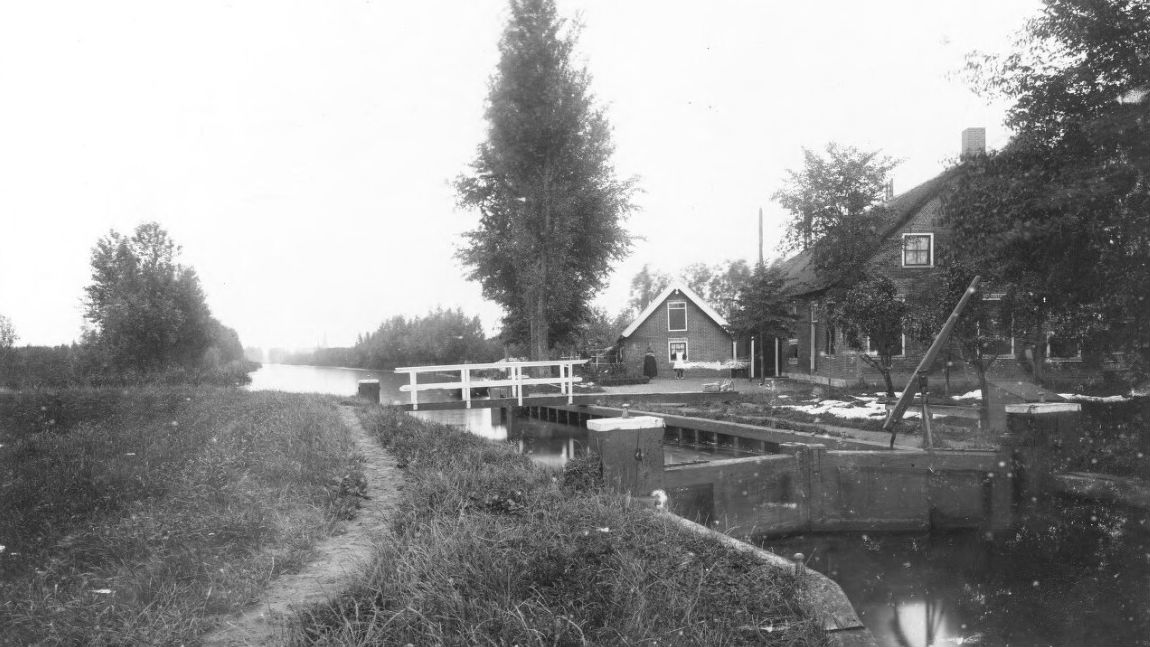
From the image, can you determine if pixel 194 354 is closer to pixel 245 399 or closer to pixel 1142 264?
pixel 245 399

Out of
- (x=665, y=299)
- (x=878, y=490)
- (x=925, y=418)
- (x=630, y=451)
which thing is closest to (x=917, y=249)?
(x=665, y=299)

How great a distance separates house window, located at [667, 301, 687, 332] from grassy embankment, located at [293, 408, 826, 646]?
26.6m

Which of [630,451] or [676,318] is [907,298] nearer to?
[676,318]

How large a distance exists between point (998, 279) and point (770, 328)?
45.3 ft

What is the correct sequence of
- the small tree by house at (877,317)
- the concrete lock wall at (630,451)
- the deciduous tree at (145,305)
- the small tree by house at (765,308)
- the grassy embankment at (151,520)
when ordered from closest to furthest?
the grassy embankment at (151,520), the concrete lock wall at (630,451), the small tree by house at (877,317), the deciduous tree at (145,305), the small tree by house at (765,308)

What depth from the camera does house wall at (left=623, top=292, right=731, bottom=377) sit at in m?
30.9

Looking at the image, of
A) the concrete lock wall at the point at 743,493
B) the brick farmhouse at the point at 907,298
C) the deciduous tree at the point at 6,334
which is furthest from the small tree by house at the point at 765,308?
the deciduous tree at the point at 6,334

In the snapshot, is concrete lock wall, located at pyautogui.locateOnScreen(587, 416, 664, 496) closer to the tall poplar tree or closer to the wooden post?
the wooden post

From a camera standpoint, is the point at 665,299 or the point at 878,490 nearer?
the point at 878,490

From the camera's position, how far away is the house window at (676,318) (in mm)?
31250

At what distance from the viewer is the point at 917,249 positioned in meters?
22.9

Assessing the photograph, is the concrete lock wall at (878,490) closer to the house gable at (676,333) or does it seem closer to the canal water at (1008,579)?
the canal water at (1008,579)

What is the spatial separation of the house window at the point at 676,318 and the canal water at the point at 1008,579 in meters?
21.9

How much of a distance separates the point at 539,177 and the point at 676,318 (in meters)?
10.6
